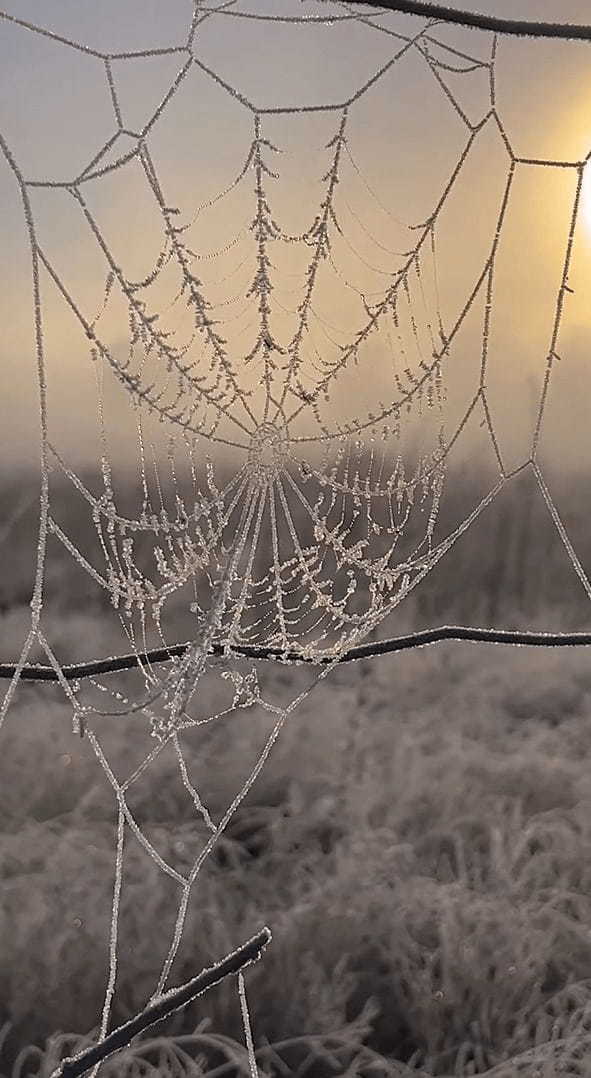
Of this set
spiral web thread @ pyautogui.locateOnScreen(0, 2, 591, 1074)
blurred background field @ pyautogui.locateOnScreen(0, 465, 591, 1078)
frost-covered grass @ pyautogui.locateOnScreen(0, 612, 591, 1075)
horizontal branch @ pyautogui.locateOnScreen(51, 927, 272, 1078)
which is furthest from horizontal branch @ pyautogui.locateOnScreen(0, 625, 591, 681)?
frost-covered grass @ pyautogui.locateOnScreen(0, 612, 591, 1075)

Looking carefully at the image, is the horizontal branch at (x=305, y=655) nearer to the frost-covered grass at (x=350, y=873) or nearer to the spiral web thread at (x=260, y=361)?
the spiral web thread at (x=260, y=361)

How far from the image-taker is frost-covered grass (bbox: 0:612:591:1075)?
3.08 meters

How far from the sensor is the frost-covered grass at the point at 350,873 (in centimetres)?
308

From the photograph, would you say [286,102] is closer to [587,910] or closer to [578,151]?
[578,151]

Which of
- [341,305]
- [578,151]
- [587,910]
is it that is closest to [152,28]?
[341,305]

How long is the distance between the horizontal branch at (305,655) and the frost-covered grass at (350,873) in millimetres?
2320

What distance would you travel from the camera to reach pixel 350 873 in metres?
3.46

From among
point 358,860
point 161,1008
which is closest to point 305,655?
point 161,1008

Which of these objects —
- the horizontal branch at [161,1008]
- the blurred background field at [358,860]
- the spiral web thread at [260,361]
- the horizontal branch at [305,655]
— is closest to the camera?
the horizontal branch at [161,1008]

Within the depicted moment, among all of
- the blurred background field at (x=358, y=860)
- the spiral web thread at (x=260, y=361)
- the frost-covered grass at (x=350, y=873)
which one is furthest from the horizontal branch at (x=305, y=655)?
the frost-covered grass at (x=350, y=873)

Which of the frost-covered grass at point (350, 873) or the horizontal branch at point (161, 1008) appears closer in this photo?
the horizontal branch at point (161, 1008)

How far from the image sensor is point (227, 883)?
3375mm

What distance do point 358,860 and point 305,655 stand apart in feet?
9.46

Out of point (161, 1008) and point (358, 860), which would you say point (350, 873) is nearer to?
point (358, 860)
